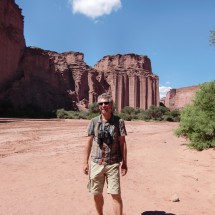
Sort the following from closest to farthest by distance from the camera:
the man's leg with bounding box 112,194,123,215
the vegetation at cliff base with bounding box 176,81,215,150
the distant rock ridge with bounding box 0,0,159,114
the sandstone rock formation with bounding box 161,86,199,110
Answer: the man's leg with bounding box 112,194,123,215
the vegetation at cliff base with bounding box 176,81,215,150
the distant rock ridge with bounding box 0,0,159,114
the sandstone rock formation with bounding box 161,86,199,110

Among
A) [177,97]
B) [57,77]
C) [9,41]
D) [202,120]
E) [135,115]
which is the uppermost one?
[9,41]

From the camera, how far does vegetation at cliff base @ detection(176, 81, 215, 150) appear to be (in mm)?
9992

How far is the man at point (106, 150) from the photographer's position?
383 centimetres

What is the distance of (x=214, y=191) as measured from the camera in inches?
233

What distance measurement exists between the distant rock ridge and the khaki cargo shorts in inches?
1747

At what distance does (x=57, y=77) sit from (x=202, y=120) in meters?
55.3

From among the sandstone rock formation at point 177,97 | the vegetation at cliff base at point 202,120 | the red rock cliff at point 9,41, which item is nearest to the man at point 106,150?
the vegetation at cliff base at point 202,120

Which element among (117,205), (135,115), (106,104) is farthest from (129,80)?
(117,205)

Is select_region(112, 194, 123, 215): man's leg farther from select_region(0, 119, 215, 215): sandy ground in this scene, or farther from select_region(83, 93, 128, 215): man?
select_region(0, 119, 215, 215): sandy ground

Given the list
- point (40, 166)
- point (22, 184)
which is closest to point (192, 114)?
point (40, 166)

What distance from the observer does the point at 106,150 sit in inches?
153

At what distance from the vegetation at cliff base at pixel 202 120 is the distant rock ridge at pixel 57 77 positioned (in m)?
39.4

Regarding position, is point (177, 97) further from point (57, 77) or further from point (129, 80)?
point (57, 77)

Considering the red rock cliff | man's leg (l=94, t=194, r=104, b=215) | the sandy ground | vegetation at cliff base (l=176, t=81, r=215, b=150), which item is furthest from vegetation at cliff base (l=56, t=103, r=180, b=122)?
man's leg (l=94, t=194, r=104, b=215)
